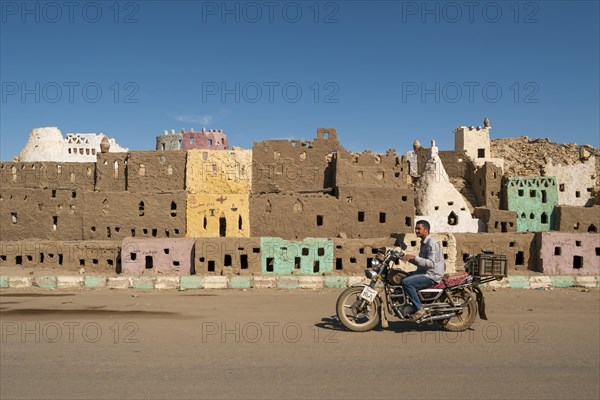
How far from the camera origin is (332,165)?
30.2m

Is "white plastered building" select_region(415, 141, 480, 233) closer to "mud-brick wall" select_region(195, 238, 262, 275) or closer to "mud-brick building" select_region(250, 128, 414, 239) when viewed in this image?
"mud-brick building" select_region(250, 128, 414, 239)

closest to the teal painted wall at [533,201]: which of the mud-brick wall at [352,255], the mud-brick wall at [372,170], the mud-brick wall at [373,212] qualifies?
the mud-brick wall at [372,170]

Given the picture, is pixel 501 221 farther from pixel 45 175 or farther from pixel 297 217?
pixel 45 175

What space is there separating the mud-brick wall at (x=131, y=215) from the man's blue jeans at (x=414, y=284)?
2237 centimetres

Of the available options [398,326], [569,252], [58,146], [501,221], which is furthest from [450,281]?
[58,146]

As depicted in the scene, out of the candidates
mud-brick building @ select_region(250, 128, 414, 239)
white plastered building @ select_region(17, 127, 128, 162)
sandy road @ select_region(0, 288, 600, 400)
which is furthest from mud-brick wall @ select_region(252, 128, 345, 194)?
white plastered building @ select_region(17, 127, 128, 162)

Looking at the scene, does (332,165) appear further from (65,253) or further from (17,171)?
(17,171)

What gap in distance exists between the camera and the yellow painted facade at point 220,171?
103 feet

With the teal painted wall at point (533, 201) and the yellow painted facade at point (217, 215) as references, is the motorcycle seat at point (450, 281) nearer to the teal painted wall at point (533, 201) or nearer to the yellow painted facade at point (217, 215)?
the yellow painted facade at point (217, 215)

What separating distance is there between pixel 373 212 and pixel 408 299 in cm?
2022

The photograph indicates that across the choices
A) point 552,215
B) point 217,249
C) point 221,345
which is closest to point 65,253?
point 217,249

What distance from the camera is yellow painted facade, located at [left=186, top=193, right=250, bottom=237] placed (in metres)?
28.0

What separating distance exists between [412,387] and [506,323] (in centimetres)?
440

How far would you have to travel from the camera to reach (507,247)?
75.6ft
